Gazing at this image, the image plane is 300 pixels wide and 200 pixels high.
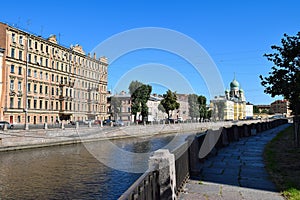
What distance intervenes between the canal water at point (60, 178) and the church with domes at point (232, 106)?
341ft

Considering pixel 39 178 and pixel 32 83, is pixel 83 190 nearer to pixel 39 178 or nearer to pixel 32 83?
pixel 39 178

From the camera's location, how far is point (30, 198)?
486 inches

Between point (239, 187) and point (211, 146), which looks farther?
point (211, 146)

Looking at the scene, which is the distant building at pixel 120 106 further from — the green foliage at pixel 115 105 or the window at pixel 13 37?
the window at pixel 13 37

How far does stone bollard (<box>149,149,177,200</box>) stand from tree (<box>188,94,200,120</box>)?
97507 mm

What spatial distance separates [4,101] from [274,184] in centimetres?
4709

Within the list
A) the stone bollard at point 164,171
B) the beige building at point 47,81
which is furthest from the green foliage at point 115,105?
the stone bollard at point 164,171

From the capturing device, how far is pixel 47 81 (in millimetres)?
59000

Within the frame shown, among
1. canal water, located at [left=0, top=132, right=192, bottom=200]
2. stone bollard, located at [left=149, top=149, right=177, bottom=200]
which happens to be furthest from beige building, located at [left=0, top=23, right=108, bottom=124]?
stone bollard, located at [left=149, top=149, right=177, bottom=200]

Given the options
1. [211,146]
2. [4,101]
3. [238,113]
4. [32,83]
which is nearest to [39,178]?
[211,146]

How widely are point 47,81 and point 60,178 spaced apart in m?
46.4

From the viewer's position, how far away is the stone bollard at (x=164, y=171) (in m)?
5.22

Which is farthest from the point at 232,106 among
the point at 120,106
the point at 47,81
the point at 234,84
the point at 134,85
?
the point at 47,81

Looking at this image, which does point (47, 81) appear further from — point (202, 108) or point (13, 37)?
point (202, 108)
